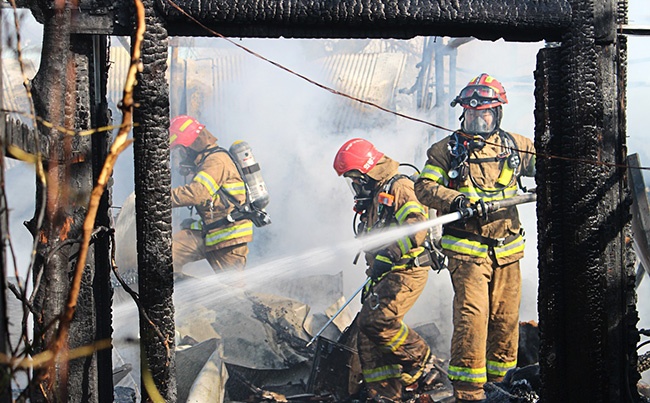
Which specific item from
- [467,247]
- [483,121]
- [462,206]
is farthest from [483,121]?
[467,247]

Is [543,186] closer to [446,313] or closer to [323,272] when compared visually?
[446,313]

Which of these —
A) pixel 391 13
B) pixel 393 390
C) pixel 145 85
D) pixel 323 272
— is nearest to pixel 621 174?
pixel 391 13

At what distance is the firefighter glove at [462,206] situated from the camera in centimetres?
686

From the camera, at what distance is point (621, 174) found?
319 centimetres

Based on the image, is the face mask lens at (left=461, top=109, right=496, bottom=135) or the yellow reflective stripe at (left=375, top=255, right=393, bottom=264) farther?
the yellow reflective stripe at (left=375, top=255, right=393, bottom=264)

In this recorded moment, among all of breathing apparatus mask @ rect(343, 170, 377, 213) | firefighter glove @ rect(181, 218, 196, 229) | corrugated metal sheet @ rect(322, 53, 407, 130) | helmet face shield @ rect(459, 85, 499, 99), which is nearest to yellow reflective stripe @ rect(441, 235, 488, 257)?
breathing apparatus mask @ rect(343, 170, 377, 213)

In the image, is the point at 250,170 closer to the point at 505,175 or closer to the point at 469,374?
the point at 505,175

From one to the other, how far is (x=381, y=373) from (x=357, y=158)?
2.23 metres

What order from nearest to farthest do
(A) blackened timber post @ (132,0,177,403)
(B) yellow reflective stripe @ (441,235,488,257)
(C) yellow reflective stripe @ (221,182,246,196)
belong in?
(A) blackened timber post @ (132,0,177,403) → (B) yellow reflective stripe @ (441,235,488,257) → (C) yellow reflective stripe @ (221,182,246,196)

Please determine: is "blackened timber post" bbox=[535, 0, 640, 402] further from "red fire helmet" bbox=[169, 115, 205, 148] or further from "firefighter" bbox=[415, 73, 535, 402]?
"red fire helmet" bbox=[169, 115, 205, 148]

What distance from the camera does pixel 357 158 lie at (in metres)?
7.92

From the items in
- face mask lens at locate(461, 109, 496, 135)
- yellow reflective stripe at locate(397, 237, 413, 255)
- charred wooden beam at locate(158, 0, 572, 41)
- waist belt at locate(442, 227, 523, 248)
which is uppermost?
charred wooden beam at locate(158, 0, 572, 41)

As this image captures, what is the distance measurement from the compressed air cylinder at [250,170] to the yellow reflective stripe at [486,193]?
333 cm

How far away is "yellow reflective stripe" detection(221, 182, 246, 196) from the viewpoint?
9469 millimetres
